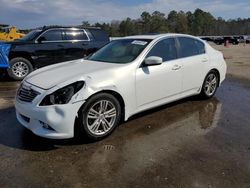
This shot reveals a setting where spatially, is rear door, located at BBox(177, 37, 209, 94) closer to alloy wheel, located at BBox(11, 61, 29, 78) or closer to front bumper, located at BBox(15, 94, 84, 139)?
front bumper, located at BBox(15, 94, 84, 139)

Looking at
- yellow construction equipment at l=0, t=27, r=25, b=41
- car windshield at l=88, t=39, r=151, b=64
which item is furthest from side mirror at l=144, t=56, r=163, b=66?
yellow construction equipment at l=0, t=27, r=25, b=41

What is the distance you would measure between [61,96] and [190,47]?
3273 millimetres

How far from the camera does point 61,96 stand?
4312mm

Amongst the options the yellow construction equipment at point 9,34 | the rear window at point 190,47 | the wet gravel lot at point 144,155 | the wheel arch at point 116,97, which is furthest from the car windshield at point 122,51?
the yellow construction equipment at point 9,34

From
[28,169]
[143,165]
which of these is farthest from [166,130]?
[28,169]

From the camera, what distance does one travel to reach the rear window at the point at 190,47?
619 centimetres

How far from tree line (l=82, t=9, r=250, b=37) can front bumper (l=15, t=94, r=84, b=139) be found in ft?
271

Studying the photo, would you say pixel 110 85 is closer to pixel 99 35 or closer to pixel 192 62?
pixel 192 62

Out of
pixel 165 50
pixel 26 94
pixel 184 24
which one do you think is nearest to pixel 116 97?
pixel 26 94

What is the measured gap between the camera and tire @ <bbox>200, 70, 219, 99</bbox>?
6836mm

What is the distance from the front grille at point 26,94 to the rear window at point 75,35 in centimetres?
631

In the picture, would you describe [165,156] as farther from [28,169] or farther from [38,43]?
[38,43]

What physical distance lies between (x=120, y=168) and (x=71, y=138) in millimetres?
1173

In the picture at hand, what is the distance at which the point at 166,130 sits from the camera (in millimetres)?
5121
